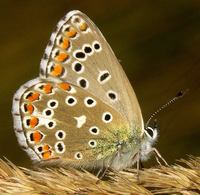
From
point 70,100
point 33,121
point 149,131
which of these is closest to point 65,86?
point 70,100

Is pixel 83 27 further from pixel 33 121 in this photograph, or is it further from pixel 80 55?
pixel 33 121

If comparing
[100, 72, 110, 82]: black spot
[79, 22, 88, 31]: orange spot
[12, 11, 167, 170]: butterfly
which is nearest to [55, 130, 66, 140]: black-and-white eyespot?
[12, 11, 167, 170]: butterfly

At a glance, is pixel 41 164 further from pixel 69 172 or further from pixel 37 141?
pixel 69 172

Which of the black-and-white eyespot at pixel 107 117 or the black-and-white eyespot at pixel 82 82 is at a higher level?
the black-and-white eyespot at pixel 82 82

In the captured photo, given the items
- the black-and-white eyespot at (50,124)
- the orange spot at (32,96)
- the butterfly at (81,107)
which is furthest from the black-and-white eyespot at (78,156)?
the orange spot at (32,96)

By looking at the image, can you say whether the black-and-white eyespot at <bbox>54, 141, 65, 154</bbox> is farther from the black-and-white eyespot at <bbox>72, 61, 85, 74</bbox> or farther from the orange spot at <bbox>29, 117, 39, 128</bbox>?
the black-and-white eyespot at <bbox>72, 61, 85, 74</bbox>

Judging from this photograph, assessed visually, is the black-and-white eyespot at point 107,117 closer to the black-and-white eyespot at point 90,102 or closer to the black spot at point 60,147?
the black-and-white eyespot at point 90,102
